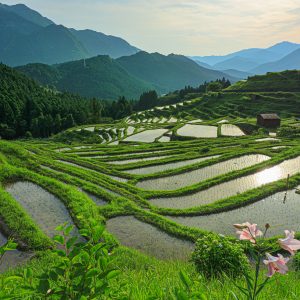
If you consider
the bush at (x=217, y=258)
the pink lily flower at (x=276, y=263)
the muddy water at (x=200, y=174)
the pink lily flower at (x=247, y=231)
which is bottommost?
the muddy water at (x=200, y=174)

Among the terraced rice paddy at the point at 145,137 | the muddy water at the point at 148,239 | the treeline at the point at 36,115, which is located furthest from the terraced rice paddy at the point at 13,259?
the treeline at the point at 36,115

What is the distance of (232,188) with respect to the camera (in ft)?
84.5

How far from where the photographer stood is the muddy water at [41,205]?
17344mm

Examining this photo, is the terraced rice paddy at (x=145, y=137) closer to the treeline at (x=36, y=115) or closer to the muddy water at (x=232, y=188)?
the muddy water at (x=232, y=188)

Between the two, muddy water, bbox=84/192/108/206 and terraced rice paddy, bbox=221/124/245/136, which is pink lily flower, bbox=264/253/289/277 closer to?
muddy water, bbox=84/192/108/206

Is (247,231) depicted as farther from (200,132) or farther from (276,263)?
(200,132)

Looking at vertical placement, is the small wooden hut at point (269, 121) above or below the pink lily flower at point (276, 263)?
below

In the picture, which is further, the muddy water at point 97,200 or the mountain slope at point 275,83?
the mountain slope at point 275,83

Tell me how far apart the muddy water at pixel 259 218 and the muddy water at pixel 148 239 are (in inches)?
105

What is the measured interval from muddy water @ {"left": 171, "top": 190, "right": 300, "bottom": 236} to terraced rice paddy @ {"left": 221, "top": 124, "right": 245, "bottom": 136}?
3742 cm

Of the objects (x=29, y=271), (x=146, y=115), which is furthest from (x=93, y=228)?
(x=146, y=115)

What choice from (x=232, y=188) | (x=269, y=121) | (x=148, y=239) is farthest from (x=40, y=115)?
(x=148, y=239)

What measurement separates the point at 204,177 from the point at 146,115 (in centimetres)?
8332

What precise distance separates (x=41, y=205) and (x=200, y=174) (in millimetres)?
15897
